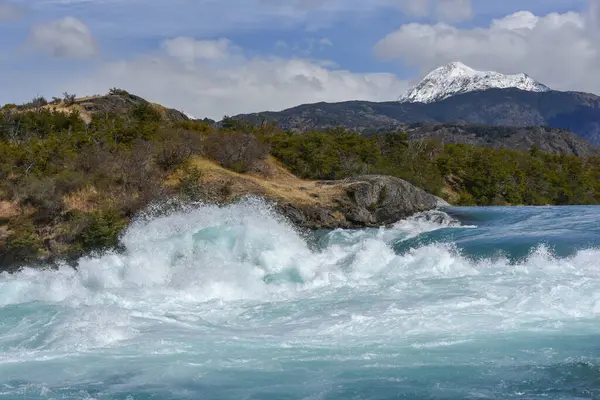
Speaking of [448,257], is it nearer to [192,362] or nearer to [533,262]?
[533,262]

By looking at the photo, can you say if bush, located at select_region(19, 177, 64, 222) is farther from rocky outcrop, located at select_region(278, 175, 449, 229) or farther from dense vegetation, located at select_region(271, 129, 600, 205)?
dense vegetation, located at select_region(271, 129, 600, 205)

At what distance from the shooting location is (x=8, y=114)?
38656 mm

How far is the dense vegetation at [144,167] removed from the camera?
79.2 feet

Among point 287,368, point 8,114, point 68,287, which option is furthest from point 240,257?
point 8,114

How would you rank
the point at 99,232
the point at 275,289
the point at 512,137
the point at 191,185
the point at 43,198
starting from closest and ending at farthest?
the point at 275,289
the point at 99,232
the point at 43,198
the point at 191,185
the point at 512,137

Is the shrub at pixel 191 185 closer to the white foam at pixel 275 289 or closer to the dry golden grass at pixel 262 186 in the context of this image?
the dry golden grass at pixel 262 186

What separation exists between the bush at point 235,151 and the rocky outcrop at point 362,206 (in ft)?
14.0

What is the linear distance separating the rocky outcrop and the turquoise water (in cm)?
321

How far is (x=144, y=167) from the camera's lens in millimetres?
27938

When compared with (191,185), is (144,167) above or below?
above

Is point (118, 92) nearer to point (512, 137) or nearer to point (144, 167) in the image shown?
point (144, 167)

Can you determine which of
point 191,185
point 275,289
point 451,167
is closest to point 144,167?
point 191,185

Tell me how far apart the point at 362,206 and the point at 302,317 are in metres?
15.1

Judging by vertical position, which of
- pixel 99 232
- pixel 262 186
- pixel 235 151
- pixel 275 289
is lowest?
pixel 275 289
